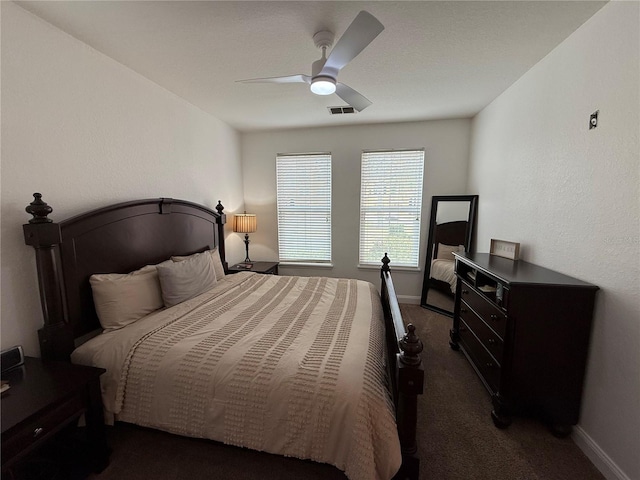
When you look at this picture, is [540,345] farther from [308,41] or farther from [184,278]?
[184,278]

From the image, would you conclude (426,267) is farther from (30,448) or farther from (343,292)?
(30,448)

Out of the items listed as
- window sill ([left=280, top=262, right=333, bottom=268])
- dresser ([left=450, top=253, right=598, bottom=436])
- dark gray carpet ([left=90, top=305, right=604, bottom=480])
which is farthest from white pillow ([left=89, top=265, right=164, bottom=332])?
dresser ([left=450, top=253, right=598, bottom=436])

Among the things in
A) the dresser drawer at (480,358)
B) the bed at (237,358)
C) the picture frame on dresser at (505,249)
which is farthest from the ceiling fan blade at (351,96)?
the dresser drawer at (480,358)

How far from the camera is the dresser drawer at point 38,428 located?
3.47 ft

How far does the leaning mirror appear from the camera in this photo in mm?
3445

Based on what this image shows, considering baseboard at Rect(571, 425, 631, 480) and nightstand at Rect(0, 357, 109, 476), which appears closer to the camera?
nightstand at Rect(0, 357, 109, 476)

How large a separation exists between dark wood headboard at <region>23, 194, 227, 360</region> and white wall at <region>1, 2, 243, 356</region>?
0.37ft

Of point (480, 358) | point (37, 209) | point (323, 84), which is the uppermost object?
point (323, 84)

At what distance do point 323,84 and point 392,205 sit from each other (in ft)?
7.95

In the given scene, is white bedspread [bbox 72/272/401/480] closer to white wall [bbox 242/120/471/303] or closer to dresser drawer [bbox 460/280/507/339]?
dresser drawer [bbox 460/280/507/339]

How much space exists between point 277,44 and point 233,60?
0.41m

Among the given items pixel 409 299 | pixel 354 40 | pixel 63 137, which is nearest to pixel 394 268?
pixel 409 299

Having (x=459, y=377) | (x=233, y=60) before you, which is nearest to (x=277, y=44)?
(x=233, y=60)

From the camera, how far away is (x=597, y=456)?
1.53m
